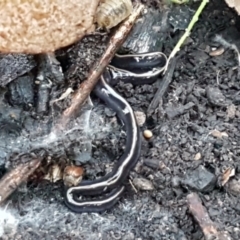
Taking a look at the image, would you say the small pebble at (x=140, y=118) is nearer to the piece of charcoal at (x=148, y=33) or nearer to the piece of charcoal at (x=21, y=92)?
the piece of charcoal at (x=148, y=33)

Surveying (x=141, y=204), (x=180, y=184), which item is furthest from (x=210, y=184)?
(x=141, y=204)

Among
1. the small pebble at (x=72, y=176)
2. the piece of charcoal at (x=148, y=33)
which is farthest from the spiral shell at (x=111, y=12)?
the small pebble at (x=72, y=176)

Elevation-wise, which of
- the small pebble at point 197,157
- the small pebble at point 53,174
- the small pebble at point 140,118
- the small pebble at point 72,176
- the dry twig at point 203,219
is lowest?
the small pebble at point 53,174

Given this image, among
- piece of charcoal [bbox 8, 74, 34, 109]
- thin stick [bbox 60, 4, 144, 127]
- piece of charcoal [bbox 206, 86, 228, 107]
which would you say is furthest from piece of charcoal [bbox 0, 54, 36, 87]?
piece of charcoal [bbox 206, 86, 228, 107]

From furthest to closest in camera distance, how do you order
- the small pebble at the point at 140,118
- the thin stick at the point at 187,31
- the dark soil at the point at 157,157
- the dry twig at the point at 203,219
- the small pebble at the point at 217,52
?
the small pebble at the point at 217,52
the thin stick at the point at 187,31
the small pebble at the point at 140,118
the dark soil at the point at 157,157
the dry twig at the point at 203,219

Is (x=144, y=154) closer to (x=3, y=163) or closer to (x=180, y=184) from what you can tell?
(x=180, y=184)

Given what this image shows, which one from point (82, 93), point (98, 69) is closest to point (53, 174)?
point (82, 93)

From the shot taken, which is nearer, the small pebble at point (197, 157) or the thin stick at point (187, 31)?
the small pebble at point (197, 157)
